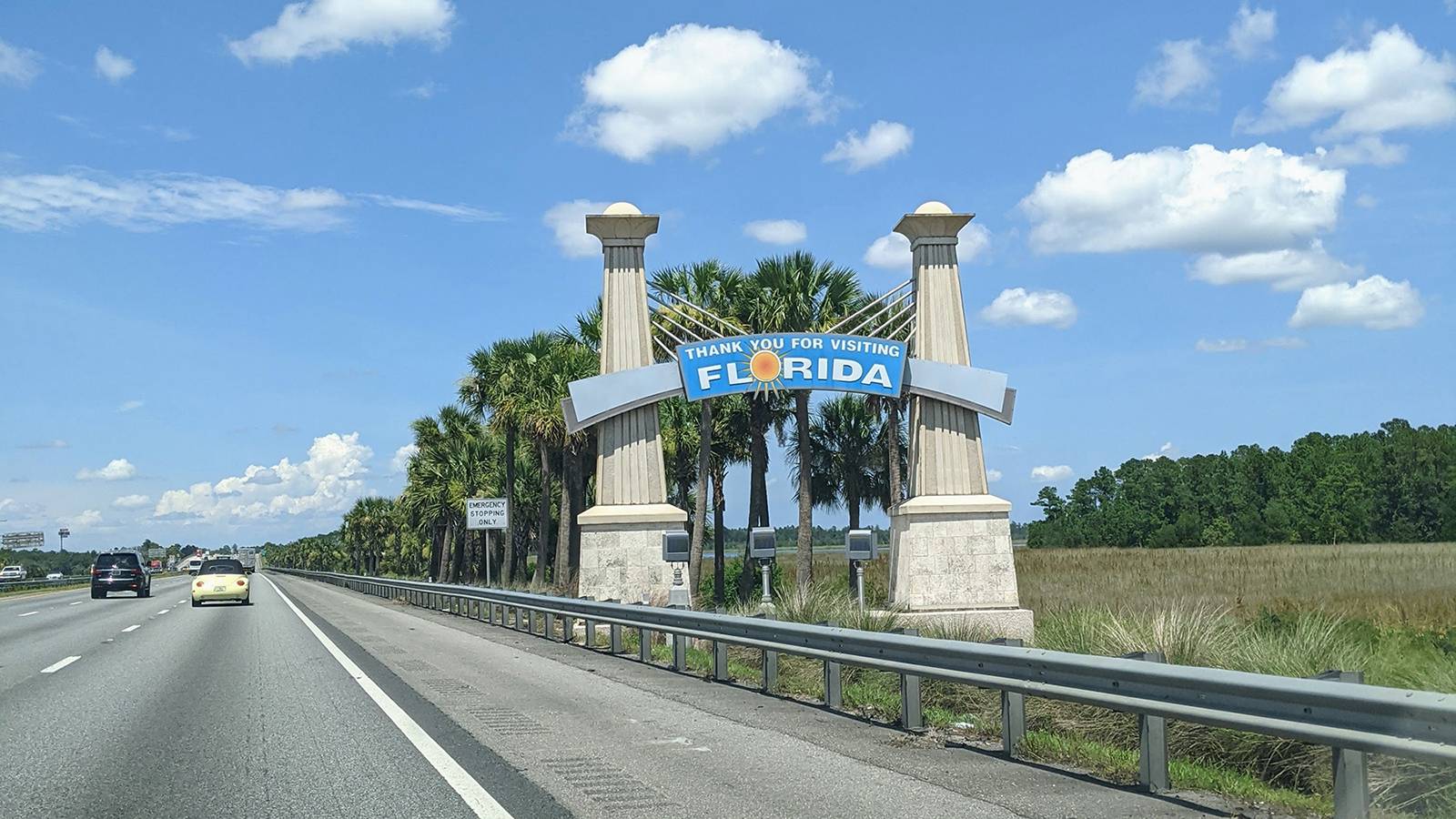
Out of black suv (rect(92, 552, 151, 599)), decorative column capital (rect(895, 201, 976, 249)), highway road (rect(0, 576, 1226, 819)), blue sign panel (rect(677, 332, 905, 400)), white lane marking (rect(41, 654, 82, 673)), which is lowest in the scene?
highway road (rect(0, 576, 1226, 819))

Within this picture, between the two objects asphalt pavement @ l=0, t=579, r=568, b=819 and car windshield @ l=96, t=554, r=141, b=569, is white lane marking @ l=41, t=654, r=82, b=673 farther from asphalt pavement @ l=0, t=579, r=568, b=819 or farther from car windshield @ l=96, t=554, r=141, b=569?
car windshield @ l=96, t=554, r=141, b=569

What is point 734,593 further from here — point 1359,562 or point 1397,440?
point 1397,440

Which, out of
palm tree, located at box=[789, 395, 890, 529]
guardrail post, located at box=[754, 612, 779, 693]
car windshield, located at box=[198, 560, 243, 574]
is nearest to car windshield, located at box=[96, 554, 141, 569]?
car windshield, located at box=[198, 560, 243, 574]

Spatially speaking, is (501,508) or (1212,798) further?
(501,508)

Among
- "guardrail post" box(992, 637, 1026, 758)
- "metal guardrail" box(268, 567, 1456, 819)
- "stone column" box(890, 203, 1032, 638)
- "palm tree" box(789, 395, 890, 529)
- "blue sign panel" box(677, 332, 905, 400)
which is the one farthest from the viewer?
"palm tree" box(789, 395, 890, 529)

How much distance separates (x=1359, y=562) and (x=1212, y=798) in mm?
42277

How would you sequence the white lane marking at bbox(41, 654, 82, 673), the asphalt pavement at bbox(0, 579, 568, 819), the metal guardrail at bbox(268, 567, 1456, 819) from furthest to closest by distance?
the white lane marking at bbox(41, 654, 82, 673) → the asphalt pavement at bbox(0, 579, 568, 819) → the metal guardrail at bbox(268, 567, 1456, 819)

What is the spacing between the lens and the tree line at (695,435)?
3547 cm

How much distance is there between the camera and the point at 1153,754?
735cm

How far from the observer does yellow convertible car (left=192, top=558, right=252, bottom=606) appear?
3669 cm

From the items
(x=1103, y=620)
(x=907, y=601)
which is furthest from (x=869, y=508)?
(x=1103, y=620)

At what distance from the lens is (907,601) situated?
28391mm

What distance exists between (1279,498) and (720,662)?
4290 inches

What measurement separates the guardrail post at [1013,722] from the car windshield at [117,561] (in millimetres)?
48144
